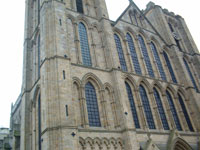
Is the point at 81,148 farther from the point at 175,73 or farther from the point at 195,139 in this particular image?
the point at 175,73

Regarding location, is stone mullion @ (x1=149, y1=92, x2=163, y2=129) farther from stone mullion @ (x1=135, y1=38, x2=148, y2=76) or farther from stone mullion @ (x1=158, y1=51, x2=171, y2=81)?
stone mullion @ (x1=158, y1=51, x2=171, y2=81)

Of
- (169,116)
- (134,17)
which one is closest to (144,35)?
(134,17)

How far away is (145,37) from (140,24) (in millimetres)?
2367

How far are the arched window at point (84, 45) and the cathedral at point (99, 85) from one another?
0.12 metres

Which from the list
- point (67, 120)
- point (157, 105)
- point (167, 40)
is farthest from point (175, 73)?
point (67, 120)

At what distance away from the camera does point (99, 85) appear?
736 inches

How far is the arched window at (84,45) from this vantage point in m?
19.8

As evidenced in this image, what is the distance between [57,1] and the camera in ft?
63.6

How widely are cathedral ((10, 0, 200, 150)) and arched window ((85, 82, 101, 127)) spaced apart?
0.28 ft

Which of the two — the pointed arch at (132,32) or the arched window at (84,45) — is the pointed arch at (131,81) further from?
the pointed arch at (132,32)

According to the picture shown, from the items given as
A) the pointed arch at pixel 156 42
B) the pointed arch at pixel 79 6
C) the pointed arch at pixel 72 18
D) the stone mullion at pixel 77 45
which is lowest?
the stone mullion at pixel 77 45

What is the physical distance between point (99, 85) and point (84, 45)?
454 centimetres

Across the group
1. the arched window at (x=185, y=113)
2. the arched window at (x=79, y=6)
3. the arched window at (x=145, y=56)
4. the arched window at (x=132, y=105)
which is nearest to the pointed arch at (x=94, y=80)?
the arched window at (x=132, y=105)

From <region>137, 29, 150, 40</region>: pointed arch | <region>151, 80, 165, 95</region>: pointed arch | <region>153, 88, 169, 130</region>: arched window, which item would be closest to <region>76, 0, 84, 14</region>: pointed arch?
<region>137, 29, 150, 40</region>: pointed arch
